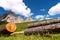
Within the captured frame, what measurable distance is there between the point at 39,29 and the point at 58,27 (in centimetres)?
159

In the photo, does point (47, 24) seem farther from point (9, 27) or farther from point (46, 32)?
point (9, 27)

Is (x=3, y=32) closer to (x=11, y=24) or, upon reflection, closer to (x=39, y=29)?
(x=11, y=24)

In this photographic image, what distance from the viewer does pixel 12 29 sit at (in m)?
19.8

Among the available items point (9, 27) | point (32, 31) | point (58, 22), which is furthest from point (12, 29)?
point (58, 22)

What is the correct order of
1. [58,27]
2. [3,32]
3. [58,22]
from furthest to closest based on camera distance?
[3,32] < [58,22] < [58,27]

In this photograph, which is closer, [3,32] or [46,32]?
[46,32]

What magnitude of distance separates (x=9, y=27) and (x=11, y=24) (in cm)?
97

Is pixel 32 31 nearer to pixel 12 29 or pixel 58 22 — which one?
pixel 58 22

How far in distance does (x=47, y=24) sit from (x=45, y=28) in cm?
145

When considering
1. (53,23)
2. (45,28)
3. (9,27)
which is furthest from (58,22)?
(9,27)

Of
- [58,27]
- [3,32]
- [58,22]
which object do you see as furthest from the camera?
[3,32]

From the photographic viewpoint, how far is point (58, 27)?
1512 centimetres

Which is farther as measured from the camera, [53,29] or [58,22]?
[58,22]

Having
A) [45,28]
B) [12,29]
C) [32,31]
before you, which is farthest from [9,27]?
[45,28]
